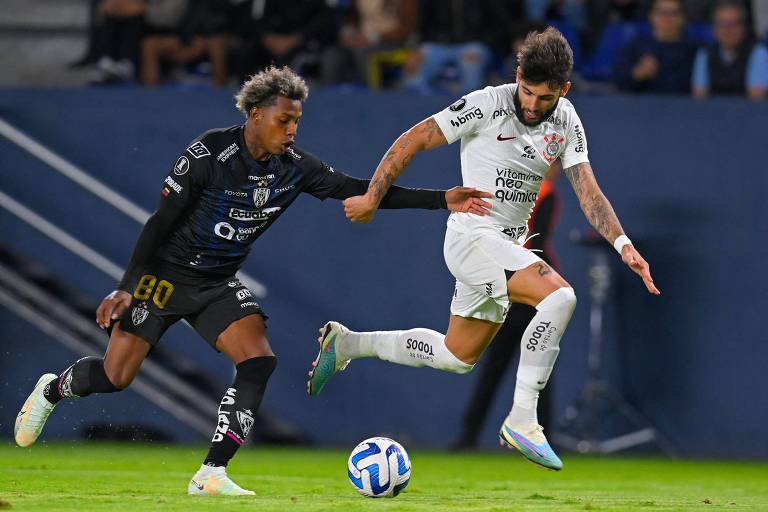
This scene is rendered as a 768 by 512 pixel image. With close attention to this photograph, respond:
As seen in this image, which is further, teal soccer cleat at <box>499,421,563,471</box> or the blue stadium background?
the blue stadium background

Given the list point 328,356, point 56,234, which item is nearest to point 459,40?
point 56,234

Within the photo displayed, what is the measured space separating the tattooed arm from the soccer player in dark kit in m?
0.15

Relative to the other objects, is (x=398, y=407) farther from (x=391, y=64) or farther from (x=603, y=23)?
(x=603, y=23)

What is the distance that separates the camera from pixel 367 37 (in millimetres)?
14523

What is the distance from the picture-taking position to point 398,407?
44.3 feet

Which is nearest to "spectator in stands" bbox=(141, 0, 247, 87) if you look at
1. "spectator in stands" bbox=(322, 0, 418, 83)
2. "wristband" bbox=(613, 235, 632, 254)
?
"spectator in stands" bbox=(322, 0, 418, 83)

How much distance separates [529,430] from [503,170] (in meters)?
1.53

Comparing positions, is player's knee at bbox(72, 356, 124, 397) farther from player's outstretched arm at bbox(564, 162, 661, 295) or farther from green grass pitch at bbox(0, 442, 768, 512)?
player's outstretched arm at bbox(564, 162, 661, 295)

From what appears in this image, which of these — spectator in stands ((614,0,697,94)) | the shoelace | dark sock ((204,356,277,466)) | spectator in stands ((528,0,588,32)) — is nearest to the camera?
dark sock ((204,356,277,466))

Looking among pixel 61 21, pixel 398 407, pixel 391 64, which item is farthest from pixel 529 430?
pixel 61 21

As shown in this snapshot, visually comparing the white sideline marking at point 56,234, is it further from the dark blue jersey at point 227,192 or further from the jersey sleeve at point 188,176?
the jersey sleeve at point 188,176

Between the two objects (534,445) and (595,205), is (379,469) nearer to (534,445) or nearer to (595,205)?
(534,445)

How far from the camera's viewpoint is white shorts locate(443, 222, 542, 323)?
25.3ft

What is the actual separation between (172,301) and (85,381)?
0.72 metres
